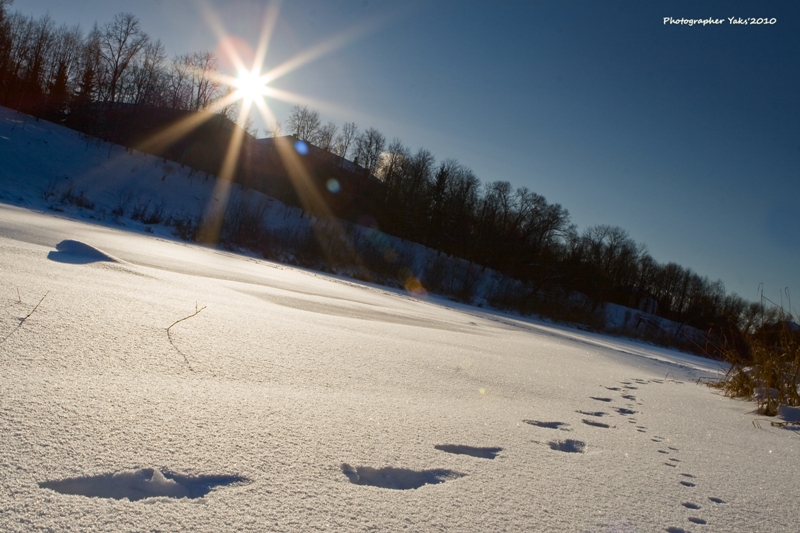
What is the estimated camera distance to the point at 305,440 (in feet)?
3.05

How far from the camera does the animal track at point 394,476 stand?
2.70 feet

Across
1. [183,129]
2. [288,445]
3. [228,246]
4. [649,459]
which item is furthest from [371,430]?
[183,129]

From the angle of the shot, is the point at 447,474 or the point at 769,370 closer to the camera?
the point at 447,474

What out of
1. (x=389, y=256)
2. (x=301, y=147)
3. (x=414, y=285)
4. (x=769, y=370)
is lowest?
(x=414, y=285)

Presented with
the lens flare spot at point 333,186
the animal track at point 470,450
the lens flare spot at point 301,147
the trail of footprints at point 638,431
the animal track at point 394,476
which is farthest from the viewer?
the lens flare spot at point 301,147

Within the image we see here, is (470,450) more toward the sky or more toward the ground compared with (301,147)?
more toward the ground

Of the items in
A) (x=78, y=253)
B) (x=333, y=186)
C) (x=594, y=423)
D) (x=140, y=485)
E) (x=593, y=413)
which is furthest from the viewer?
(x=333, y=186)

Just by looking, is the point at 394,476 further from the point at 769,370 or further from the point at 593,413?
the point at 769,370

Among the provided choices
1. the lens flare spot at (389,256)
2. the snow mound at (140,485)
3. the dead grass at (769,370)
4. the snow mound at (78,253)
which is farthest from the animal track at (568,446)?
the lens flare spot at (389,256)

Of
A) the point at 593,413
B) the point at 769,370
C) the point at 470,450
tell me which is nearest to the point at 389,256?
the point at 769,370

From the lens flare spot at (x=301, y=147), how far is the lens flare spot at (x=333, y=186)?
15.6 feet

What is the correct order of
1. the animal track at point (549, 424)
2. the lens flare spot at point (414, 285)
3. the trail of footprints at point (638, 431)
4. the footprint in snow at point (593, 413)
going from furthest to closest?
the lens flare spot at point (414, 285), the footprint in snow at point (593, 413), the animal track at point (549, 424), the trail of footprints at point (638, 431)

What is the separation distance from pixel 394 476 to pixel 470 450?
11.4 inches

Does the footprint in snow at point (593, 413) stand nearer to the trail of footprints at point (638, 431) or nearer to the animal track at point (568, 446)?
the trail of footprints at point (638, 431)
